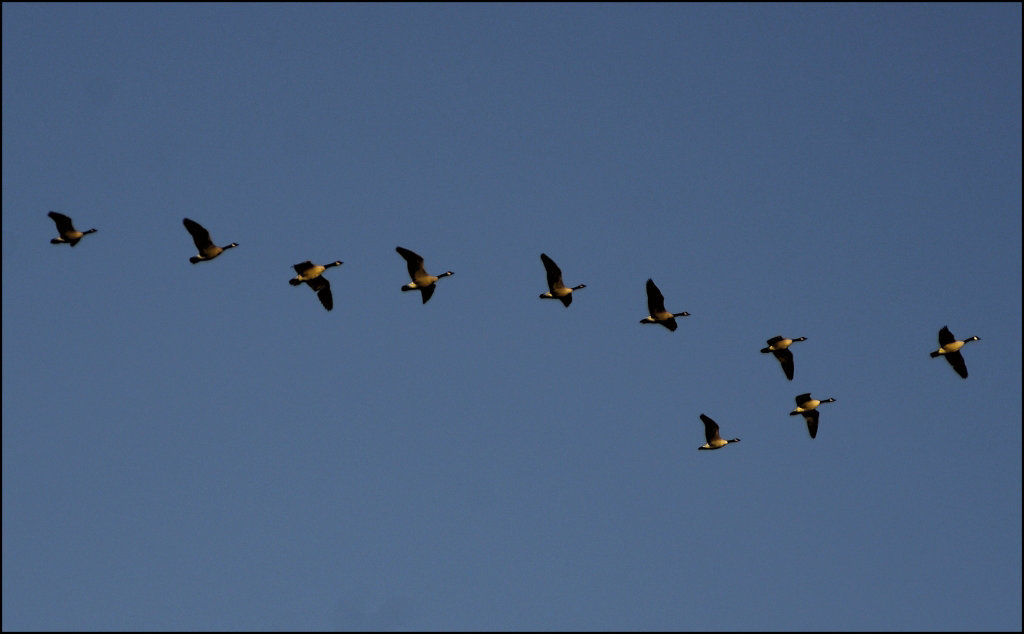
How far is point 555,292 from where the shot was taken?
6338 centimetres

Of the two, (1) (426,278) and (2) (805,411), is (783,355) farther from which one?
(1) (426,278)

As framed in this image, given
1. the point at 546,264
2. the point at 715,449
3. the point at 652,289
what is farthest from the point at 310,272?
the point at 715,449

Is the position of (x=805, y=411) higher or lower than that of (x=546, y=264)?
lower

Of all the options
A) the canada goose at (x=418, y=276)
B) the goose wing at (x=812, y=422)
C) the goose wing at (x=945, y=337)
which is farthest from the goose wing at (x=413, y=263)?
→ the goose wing at (x=945, y=337)

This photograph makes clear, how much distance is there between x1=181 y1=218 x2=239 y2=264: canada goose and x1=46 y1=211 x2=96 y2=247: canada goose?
4.72m

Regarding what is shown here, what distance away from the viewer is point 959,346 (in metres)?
64.6

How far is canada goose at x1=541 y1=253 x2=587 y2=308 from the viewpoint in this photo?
A: 206ft

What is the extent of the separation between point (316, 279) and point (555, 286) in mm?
9670

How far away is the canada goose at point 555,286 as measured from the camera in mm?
62656

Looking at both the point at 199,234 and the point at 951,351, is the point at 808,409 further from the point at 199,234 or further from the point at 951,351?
the point at 199,234

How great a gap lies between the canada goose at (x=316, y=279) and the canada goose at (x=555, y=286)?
27.7 feet

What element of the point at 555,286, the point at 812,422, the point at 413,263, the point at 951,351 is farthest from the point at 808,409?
the point at 413,263

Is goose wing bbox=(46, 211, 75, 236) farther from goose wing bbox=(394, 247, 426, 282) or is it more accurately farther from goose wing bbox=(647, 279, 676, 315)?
goose wing bbox=(647, 279, 676, 315)

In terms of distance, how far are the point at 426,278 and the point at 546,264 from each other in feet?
15.9
